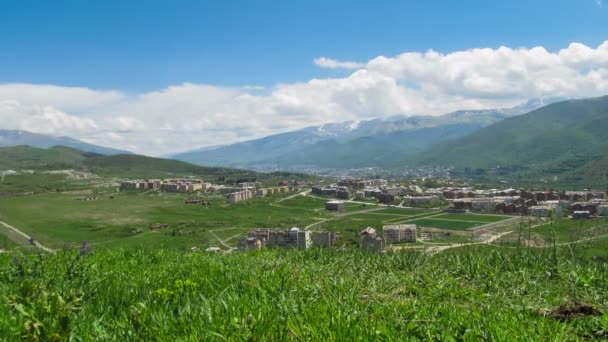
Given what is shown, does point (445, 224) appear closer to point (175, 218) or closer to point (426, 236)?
point (426, 236)

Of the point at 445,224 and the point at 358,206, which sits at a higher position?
the point at 358,206

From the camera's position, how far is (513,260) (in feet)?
22.1

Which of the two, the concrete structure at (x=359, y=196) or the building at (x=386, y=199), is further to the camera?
the concrete structure at (x=359, y=196)

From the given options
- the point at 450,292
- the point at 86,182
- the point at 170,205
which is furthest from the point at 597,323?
the point at 86,182

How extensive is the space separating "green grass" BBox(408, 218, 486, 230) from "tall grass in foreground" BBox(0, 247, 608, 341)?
64.3 meters

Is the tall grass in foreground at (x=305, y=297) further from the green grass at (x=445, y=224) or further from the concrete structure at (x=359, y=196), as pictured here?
the concrete structure at (x=359, y=196)

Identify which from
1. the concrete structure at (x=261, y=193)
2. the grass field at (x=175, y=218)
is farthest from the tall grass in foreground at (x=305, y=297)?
the concrete structure at (x=261, y=193)

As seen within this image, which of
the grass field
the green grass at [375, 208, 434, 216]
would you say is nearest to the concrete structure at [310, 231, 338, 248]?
the grass field

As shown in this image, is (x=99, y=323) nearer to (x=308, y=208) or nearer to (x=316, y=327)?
(x=316, y=327)

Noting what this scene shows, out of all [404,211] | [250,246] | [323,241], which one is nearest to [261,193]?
[404,211]

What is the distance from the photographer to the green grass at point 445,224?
68.5 meters

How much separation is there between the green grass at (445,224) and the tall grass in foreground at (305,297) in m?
64.3

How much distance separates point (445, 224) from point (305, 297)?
7265 cm

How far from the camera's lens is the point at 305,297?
Answer: 4227 mm
